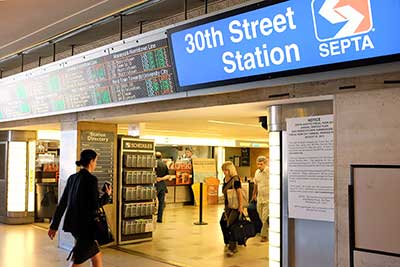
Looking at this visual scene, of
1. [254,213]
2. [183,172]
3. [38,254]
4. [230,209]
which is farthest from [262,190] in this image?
[183,172]

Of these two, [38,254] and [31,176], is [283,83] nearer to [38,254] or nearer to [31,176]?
[38,254]

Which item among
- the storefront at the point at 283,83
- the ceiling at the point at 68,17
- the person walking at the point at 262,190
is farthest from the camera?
the person walking at the point at 262,190

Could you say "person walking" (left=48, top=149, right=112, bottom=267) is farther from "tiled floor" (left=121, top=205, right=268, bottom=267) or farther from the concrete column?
the concrete column

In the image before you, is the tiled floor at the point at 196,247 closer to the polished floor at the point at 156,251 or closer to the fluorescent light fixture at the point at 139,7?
the polished floor at the point at 156,251

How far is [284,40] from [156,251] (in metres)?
4.60

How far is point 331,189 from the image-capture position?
413cm

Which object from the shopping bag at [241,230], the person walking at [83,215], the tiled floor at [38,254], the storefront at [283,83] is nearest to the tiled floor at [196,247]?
the shopping bag at [241,230]

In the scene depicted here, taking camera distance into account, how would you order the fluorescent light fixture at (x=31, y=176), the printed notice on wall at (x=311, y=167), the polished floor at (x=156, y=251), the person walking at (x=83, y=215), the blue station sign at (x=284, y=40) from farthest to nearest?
1. the fluorescent light fixture at (x=31, y=176)
2. the polished floor at (x=156, y=251)
3. the person walking at (x=83, y=215)
4. the printed notice on wall at (x=311, y=167)
5. the blue station sign at (x=284, y=40)

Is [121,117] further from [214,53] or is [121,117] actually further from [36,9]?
[214,53]

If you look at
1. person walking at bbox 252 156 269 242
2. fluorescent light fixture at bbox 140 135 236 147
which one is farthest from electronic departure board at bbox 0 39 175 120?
fluorescent light fixture at bbox 140 135 236 147

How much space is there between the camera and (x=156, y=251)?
724 centimetres

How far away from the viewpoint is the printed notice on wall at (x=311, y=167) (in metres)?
4.19

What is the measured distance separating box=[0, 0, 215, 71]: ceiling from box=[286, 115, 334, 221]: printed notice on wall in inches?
79.9

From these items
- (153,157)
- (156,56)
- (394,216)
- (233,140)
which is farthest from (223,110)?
(233,140)
